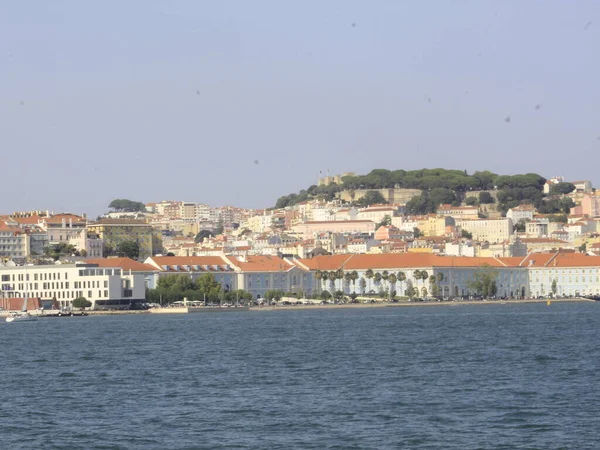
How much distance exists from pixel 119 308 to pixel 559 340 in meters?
45.7

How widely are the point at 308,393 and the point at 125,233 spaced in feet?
332

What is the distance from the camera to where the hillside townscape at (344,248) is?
88.6m

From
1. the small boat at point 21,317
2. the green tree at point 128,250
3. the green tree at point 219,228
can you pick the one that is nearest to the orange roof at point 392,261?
the green tree at point 128,250

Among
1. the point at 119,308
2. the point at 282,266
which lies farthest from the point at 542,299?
the point at 119,308

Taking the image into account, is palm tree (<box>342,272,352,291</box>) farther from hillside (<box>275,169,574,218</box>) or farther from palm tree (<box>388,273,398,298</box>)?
hillside (<box>275,169,574,218</box>)

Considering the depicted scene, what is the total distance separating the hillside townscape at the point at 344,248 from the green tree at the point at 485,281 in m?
0.12

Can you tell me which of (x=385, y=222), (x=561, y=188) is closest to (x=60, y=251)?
(x=385, y=222)

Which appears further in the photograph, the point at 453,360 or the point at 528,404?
the point at 453,360

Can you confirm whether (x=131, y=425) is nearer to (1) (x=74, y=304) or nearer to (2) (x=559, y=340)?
(2) (x=559, y=340)

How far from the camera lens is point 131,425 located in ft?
68.8

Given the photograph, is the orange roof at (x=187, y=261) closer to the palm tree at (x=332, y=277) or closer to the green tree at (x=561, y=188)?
the palm tree at (x=332, y=277)

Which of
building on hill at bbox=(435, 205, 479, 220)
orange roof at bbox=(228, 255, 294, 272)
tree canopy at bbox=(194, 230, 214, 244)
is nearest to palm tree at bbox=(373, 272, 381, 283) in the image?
orange roof at bbox=(228, 255, 294, 272)

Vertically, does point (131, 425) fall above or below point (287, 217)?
below

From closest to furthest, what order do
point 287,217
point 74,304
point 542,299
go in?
point 74,304 < point 542,299 < point 287,217
